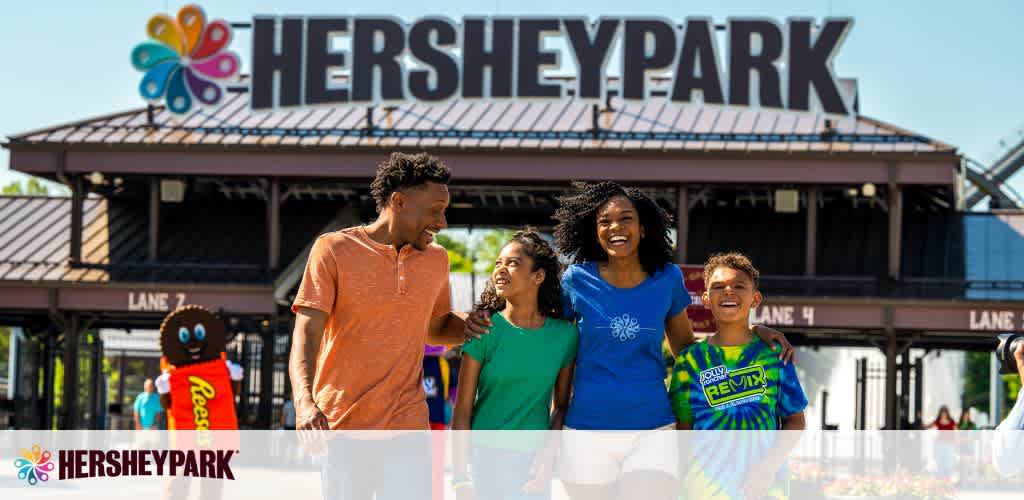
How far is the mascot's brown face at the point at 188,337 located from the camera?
1275 centimetres

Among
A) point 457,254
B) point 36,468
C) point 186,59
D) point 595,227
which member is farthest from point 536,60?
point 457,254

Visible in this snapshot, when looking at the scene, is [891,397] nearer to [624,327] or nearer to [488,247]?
[624,327]

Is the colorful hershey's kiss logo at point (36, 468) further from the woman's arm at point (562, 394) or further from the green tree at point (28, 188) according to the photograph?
the green tree at point (28, 188)

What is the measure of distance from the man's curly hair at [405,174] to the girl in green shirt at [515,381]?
2.47 feet

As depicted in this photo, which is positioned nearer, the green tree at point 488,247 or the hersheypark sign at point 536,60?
the hersheypark sign at point 536,60

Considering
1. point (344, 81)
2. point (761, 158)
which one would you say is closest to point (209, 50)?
point (344, 81)

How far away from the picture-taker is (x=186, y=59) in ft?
94.6

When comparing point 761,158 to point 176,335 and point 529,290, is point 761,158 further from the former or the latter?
point 529,290

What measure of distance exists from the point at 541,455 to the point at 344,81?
906 inches

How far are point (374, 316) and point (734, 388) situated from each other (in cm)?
177

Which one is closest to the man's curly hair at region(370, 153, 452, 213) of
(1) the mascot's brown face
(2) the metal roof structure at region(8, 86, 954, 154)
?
(1) the mascot's brown face

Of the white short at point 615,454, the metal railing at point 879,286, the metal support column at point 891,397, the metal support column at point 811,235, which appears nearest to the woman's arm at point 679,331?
the white short at point 615,454

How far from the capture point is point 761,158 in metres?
27.0

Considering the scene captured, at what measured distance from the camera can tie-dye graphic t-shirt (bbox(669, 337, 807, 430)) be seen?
661 centimetres
